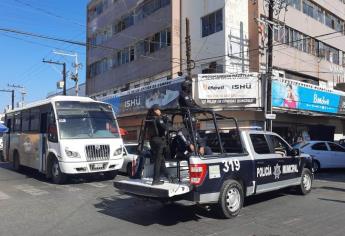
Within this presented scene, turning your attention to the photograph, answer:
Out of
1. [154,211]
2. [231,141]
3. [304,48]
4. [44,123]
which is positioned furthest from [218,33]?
[154,211]

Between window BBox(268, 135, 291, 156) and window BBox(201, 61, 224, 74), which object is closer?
window BBox(268, 135, 291, 156)

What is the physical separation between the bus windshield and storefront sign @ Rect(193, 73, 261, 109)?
31.8ft

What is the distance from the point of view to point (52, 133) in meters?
14.1

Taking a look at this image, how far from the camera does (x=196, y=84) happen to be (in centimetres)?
2394

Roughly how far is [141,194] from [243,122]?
1722 centimetres

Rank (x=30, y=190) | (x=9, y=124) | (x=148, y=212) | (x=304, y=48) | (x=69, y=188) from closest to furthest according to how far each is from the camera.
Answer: (x=148, y=212) < (x=30, y=190) < (x=69, y=188) < (x=9, y=124) < (x=304, y=48)

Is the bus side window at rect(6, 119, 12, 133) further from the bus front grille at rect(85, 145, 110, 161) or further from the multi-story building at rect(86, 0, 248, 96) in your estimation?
the multi-story building at rect(86, 0, 248, 96)

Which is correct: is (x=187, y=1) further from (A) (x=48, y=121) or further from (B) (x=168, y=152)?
(B) (x=168, y=152)

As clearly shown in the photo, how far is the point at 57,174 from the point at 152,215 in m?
6.29

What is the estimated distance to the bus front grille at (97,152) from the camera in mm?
13711

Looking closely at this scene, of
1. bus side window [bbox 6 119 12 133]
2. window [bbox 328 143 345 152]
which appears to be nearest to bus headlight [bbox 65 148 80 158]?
bus side window [bbox 6 119 12 133]

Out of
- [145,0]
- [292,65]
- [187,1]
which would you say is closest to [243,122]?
[292,65]

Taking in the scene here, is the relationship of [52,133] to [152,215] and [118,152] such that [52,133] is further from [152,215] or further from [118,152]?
[152,215]

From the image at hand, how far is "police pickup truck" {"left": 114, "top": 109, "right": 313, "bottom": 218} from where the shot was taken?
778 centimetres
